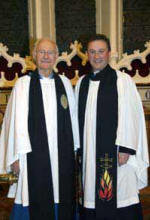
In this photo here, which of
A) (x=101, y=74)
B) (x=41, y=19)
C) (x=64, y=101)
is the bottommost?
(x=64, y=101)

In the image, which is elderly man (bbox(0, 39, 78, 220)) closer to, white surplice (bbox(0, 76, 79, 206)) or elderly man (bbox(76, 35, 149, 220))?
white surplice (bbox(0, 76, 79, 206))

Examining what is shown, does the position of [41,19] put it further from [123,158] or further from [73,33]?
[123,158]

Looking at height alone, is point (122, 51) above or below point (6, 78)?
above

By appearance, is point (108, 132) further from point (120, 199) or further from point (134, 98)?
point (120, 199)

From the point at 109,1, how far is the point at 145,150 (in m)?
2.75

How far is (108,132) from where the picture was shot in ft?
7.79

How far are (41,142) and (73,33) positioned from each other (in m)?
2.93

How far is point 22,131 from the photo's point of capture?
2.21 meters

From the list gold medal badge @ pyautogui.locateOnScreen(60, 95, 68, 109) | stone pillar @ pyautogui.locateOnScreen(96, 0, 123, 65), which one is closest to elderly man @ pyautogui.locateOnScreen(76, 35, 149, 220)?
gold medal badge @ pyautogui.locateOnScreen(60, 95, 68, 109)

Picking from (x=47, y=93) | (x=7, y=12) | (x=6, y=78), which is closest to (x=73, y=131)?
(x=47, y=93)

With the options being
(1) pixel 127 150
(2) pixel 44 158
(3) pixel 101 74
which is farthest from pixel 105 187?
(3) pixel 101 74

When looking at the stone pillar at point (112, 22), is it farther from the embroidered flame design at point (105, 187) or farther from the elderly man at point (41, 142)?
the embroidered flame design at point (105, 187)

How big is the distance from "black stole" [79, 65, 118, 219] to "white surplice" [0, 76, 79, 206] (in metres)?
0.27

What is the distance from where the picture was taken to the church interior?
4547 mm
